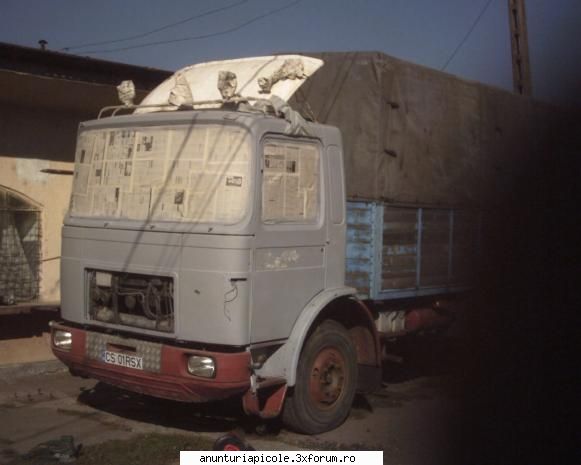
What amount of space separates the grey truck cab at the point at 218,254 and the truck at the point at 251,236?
0.04 ft

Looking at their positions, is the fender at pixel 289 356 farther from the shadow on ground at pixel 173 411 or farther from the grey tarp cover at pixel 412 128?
the grey tarp cover at pixel 412 128

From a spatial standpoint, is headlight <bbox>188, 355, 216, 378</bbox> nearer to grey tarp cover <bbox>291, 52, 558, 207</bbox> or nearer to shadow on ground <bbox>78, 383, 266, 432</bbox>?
shadow on ground <bbox>78, 383, 266, 432</bbox>

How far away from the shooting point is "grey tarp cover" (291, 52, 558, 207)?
713 centimetres

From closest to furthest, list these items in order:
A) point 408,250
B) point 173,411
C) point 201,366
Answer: point 201,366, point 173,411, point 408,250

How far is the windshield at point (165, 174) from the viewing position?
5.59 metres

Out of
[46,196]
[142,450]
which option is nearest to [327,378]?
[142,450]

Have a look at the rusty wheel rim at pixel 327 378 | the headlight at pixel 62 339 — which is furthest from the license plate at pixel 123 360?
the rusty wheel rim at pixel 327 378

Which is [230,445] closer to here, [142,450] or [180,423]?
[142,450]

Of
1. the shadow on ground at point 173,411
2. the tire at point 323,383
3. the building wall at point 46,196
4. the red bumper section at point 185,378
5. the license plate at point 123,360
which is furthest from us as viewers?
the building wall at point 46,196

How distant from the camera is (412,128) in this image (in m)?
7.53

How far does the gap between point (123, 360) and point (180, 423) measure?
1.04 meters

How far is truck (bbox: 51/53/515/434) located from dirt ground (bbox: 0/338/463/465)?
1.08ft

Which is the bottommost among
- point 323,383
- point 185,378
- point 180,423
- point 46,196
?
point 180,423

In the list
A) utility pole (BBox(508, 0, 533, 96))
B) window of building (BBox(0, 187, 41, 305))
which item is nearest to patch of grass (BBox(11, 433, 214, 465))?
window of building (BBox(0, 187, 41, 305))
